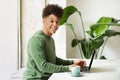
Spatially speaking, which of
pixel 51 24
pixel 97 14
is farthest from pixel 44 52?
pixel 97 14

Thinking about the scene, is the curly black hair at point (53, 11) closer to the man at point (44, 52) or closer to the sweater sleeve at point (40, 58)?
the man at point (44, 52)

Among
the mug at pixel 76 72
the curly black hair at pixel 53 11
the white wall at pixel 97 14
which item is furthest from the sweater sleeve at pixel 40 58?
the white wall at pixel 97 14

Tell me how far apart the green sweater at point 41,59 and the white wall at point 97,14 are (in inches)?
56.7

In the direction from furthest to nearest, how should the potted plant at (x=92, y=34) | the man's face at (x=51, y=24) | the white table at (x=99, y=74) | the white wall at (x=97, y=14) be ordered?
the white wall at (x=97, y=14) < the potted plant at (x=92, y=34) < the man's face at (x=51, y=24) < the white table at (x=99, y=74)

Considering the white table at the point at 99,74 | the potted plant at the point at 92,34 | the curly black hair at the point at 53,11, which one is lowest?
the white table at the point at 99,74

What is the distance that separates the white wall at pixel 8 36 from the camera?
3.26 meters

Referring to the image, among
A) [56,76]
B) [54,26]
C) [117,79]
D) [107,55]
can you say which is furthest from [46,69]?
[107,55]

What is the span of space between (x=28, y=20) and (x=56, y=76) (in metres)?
Result: 1.67

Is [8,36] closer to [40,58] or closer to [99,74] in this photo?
[40,58]

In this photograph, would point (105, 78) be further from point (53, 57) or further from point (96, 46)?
point (96, 46)

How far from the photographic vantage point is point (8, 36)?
3285mm

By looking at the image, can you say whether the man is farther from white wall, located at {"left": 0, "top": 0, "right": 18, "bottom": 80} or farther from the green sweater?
white wall, located at {"left": 0, "top": 0, "right": 18, "bottom": 80}

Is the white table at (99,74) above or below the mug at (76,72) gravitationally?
below

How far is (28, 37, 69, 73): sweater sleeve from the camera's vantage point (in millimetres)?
1853
